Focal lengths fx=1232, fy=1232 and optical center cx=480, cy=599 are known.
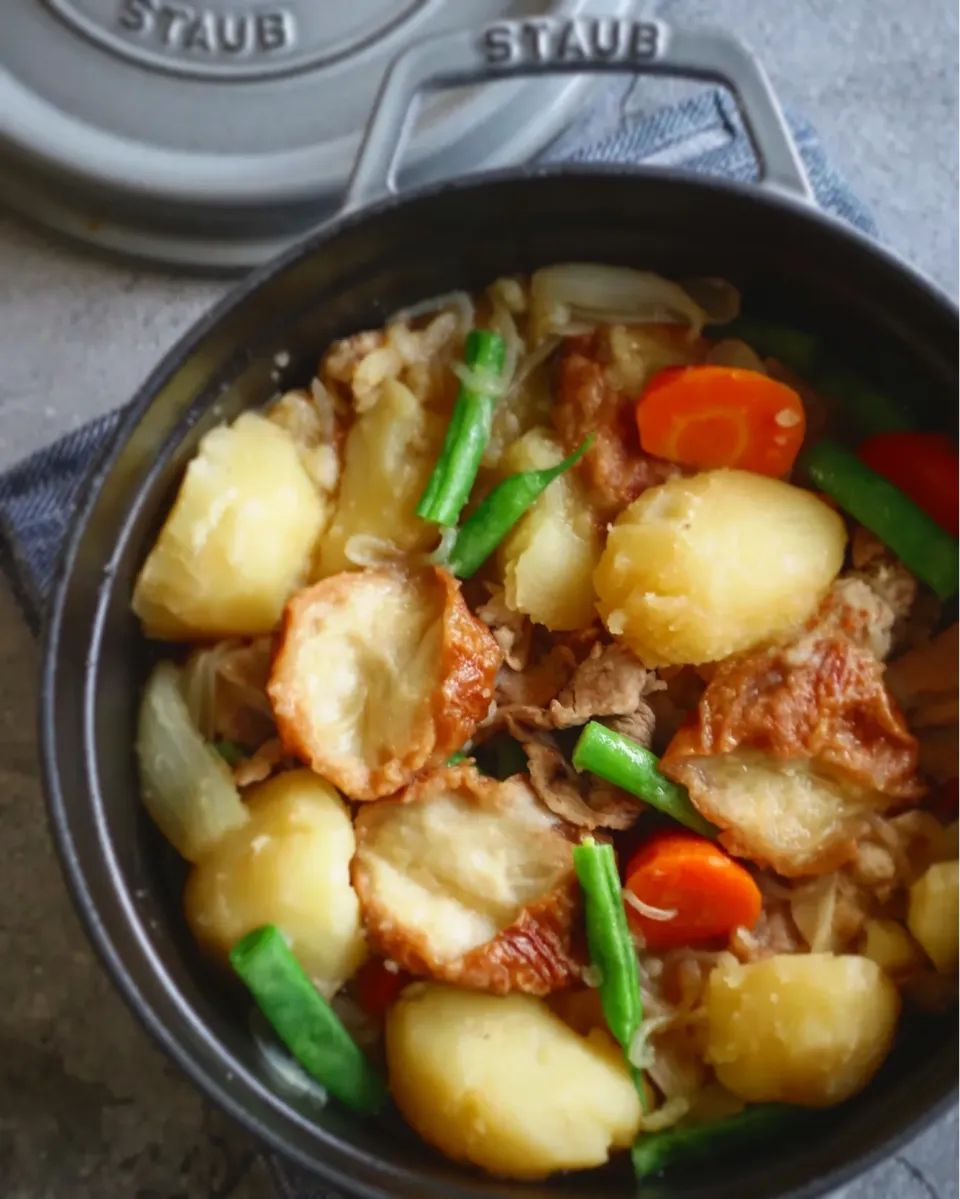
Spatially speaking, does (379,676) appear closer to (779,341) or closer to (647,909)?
(647,909)

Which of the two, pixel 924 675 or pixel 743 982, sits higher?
pixel 924 675

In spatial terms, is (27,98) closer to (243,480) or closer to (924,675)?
(243,480)

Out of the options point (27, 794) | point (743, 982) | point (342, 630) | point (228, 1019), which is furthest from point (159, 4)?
point (743, 982)

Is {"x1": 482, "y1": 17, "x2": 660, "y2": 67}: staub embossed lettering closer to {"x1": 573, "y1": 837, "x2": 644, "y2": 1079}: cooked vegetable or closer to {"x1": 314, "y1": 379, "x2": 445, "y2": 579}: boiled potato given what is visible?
{"x1": 314, "y1": 379, "x2": 445, "y2": 579}: boiled potato

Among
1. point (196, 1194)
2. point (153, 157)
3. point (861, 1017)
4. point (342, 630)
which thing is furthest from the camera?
point (153, 157)

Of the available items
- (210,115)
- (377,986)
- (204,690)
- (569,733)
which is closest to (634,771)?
(569,733)

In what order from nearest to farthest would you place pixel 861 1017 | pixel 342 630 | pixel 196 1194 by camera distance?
pixel 861 1017 < pixel 342 630 < pixel 196 1194

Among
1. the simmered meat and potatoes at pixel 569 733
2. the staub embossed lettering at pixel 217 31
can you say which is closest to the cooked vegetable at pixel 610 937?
the simmered meat and potatoes at pixel 569 733
